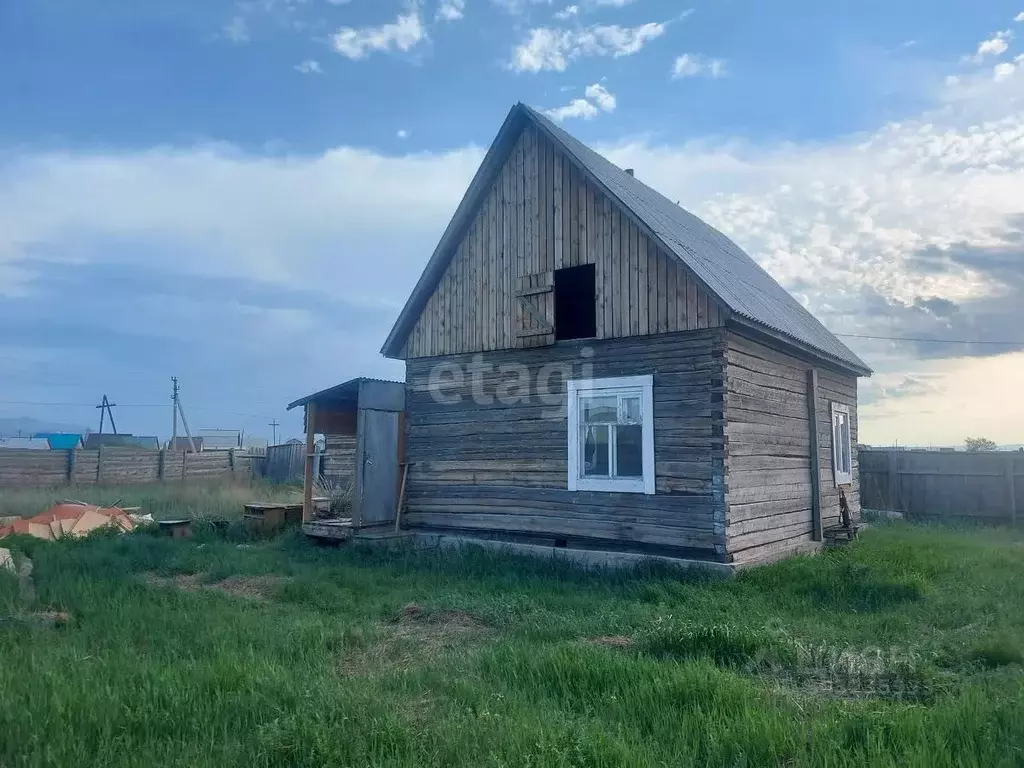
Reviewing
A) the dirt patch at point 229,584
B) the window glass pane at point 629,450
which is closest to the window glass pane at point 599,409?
the window glass pane at point 629,450

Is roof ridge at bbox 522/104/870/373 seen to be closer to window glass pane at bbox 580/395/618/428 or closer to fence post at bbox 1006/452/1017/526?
window glass pane at bbox 580/395/618/428

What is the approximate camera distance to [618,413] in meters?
11.9

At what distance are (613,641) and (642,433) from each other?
15.1 feet

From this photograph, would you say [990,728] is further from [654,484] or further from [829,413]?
[829,413]

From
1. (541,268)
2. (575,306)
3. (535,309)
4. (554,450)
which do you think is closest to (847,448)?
(575,306)

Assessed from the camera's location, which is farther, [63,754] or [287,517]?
[287,517]

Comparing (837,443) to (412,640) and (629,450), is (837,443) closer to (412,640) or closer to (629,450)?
(629,450)

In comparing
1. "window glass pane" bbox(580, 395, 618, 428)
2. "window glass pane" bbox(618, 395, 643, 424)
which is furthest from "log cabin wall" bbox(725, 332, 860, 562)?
"window glass pane" bbox(580, 395, 618, 428)

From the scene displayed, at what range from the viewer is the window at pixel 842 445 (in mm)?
16109

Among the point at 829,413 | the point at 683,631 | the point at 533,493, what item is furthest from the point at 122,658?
the point at 829,413

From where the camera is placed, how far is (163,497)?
22.3m

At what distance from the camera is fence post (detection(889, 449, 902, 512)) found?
20375mm

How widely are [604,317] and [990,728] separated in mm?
8182

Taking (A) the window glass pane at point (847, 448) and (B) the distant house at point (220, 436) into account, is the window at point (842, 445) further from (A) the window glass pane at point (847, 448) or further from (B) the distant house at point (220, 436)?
(B) the distant house at point (220, 436)
